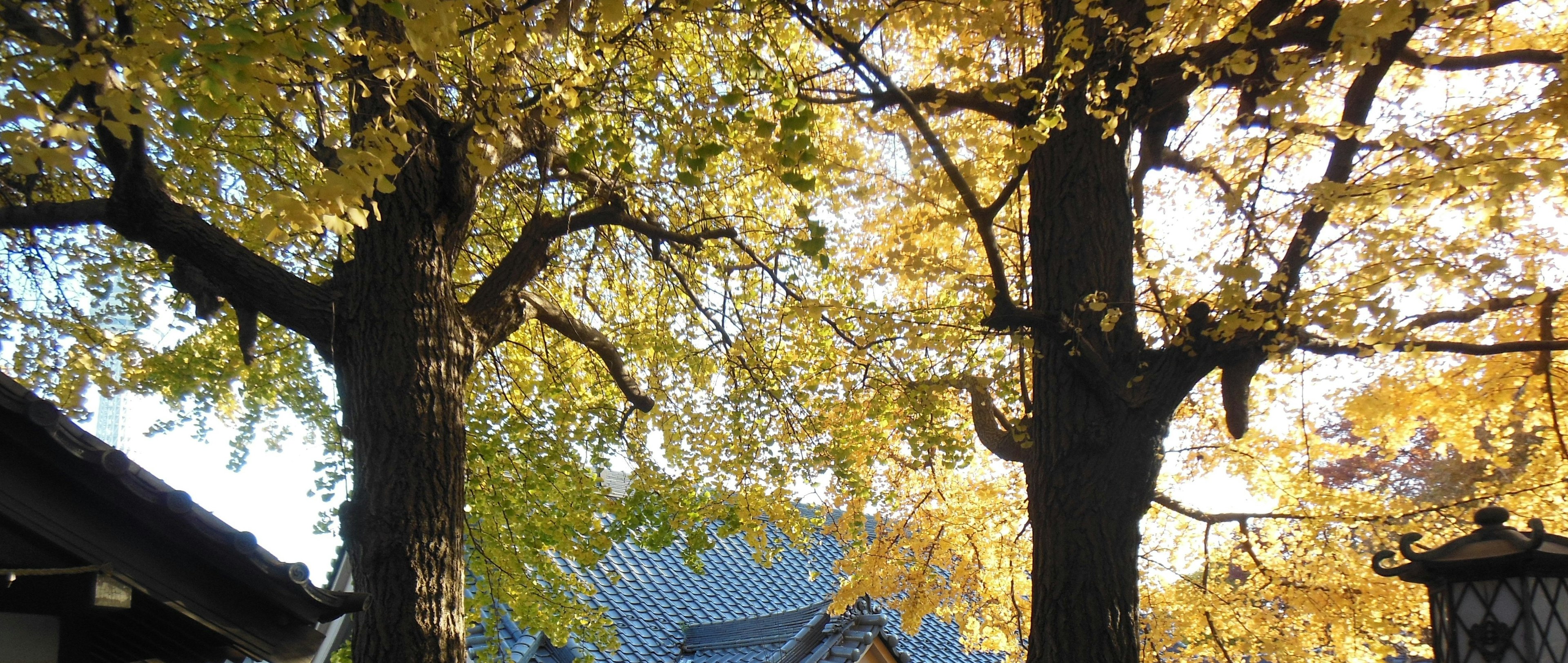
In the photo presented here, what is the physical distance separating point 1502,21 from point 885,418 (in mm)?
4615

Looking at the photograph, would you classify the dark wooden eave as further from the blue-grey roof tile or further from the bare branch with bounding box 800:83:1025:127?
the blue-grey roof tile

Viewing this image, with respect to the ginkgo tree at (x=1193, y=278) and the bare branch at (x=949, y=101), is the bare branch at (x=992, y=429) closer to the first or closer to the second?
the ginkgo tree at (x=1193, y=278)

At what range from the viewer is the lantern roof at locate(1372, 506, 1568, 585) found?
10.3ft

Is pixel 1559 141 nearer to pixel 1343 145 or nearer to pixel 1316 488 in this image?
pixel 1343 145

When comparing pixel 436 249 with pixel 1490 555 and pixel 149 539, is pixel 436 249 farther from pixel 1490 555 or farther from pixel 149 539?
pixel 1490 555

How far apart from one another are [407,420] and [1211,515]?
595cm

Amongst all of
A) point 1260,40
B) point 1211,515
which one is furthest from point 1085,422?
point 1211,515

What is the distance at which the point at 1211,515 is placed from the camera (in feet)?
25.3

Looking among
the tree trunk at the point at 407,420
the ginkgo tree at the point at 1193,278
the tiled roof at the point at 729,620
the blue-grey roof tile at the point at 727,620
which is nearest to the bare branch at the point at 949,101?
the ginkgo tree at the point at 1193,278

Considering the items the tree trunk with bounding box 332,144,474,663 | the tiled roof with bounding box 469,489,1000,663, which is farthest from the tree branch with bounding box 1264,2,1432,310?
the tiled roof with bounding box 469,489,1000,663

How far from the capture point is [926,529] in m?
9.20

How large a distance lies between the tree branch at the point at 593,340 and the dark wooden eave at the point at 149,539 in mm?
2784

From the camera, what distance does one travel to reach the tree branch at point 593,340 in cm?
621

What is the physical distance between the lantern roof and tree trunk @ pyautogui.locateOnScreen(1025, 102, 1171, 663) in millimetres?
Result: 1214
